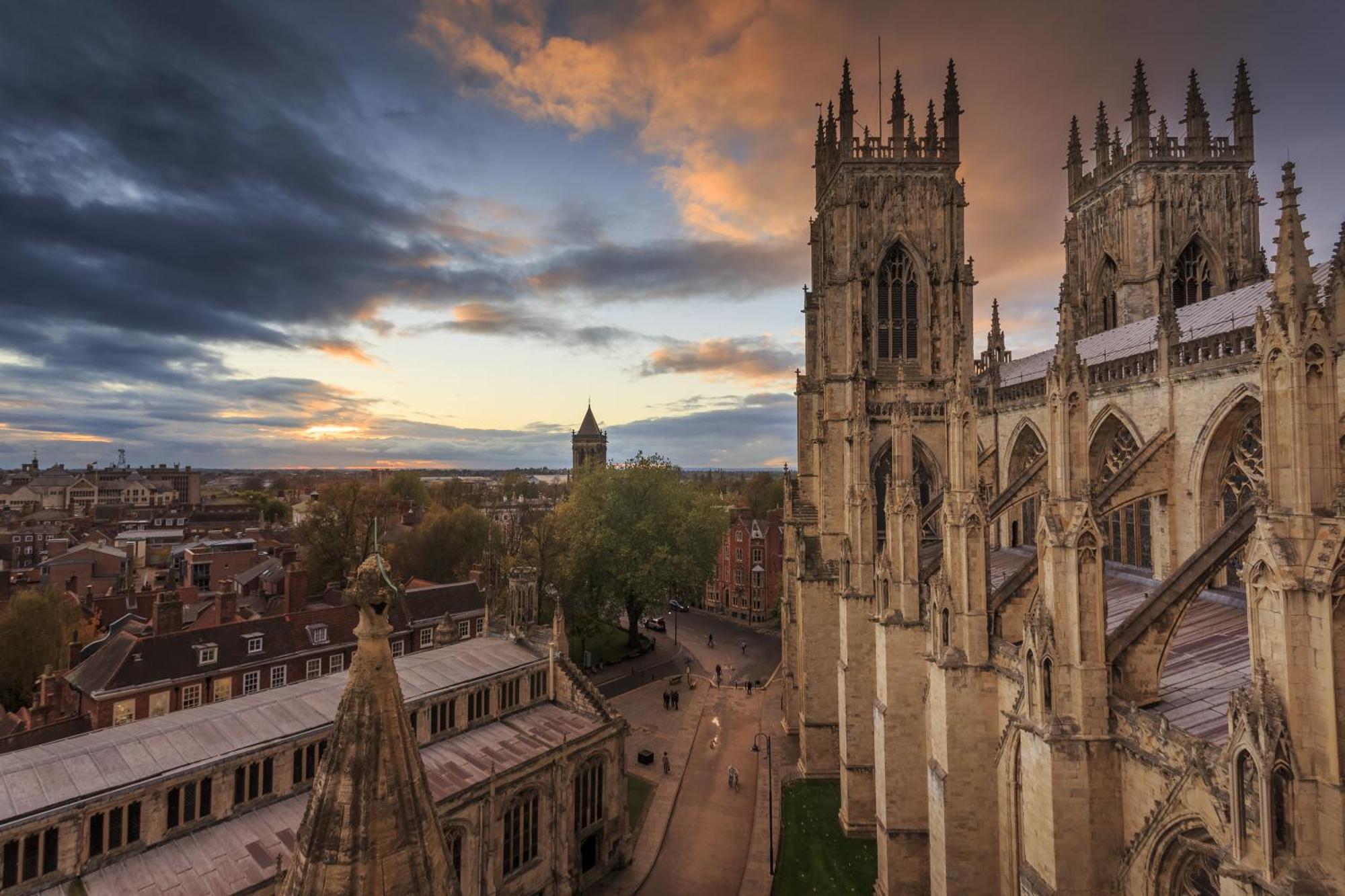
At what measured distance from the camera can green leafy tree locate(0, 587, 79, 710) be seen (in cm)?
3078

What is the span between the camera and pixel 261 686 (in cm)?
2941

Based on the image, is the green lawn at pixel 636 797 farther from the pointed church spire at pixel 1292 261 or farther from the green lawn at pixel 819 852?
the pointed church spire at pixel 1292 261

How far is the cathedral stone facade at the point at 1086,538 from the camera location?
7512 mm

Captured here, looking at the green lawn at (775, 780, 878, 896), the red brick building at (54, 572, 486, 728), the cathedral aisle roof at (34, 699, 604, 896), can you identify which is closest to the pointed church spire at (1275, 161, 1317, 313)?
the cathedral aisle roof at (34, 699, 604, 896)

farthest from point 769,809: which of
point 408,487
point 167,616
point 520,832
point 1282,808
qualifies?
point 408,487

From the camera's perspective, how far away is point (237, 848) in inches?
556

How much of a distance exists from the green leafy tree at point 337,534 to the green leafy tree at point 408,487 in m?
46.1

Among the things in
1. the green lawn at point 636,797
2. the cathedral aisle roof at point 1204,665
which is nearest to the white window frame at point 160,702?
the green lawn at point 636,797

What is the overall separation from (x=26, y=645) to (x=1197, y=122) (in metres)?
61.3

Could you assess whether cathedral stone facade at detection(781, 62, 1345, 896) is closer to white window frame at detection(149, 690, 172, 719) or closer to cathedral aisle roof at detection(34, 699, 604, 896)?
cathedral aisle roof at detection(34, 699, 604, 896)

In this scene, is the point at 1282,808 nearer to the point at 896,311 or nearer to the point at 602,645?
the point at 896,311

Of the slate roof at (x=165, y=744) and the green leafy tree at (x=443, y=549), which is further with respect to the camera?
the green leafy tree at (x=443, y=549)

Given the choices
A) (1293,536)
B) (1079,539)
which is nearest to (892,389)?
(1079,539)

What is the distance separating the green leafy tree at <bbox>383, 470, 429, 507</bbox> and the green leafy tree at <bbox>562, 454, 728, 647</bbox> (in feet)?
208
